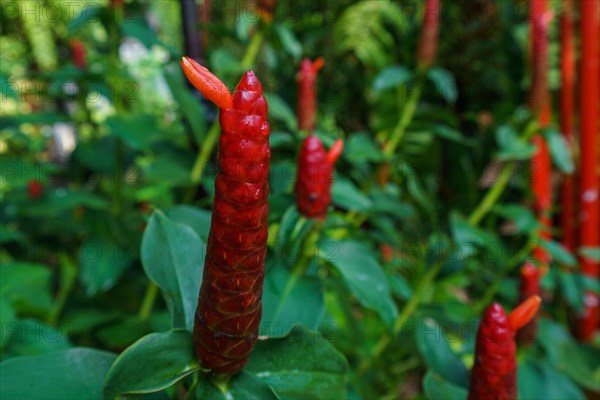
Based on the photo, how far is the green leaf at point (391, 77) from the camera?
0.81 metres

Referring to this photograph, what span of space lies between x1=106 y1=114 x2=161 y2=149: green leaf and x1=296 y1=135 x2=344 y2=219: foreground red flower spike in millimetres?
278

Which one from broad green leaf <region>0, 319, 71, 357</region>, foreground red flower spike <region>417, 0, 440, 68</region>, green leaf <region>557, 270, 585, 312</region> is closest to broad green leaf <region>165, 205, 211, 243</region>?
broad green leaf <region>0, 319, 71, 357</region>

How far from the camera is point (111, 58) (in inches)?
31.0

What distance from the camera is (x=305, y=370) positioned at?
1.18 feet

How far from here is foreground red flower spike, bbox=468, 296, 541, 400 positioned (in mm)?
410

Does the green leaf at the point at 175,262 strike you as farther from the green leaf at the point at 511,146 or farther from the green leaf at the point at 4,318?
the green leaf at the point at 511,146

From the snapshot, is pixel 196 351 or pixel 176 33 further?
pixel 176 33

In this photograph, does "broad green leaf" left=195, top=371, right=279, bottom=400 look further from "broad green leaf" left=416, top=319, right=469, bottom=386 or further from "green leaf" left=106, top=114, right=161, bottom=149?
"green leaf" left=106, top=114, right=161, bottom=149

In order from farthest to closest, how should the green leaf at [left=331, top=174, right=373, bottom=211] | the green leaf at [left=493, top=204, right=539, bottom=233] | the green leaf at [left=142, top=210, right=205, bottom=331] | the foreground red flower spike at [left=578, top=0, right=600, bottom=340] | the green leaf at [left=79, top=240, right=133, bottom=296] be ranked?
the foreground red flower spike at [left=578, top=0, right=600, bottom=340]
the green leaf at [left=493, top=204, right=539, bottom=233]
the green leaf at [left=79, top=240, right=133, bottom=296]
the green leaf at [left=331, top=174, right=373, bottom=211]
the green leaf at [left=142, top=210, right=205, bottom=331]

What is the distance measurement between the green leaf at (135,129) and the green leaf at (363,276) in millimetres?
319

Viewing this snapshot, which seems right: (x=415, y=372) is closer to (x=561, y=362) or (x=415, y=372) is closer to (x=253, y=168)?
(x=561, y=362)

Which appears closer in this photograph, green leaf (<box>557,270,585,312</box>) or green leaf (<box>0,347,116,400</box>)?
green leaf (<box>0,347,116,400</box>)

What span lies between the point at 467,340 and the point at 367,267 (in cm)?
29

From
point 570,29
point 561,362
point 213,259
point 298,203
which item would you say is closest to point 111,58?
point 298,203
